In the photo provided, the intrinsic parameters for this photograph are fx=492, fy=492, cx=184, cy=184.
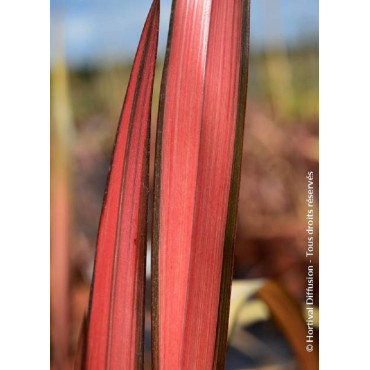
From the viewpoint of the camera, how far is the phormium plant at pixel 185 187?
0.73m

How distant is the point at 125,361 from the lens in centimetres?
75

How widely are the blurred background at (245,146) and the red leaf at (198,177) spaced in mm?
20

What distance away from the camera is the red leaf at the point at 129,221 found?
0.74 meters

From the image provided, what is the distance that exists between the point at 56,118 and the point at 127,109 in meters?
0.11

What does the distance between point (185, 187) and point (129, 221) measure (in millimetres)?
99

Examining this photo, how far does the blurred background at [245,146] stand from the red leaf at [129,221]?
0.02 metres

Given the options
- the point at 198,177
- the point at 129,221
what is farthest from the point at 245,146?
the point at 129,221

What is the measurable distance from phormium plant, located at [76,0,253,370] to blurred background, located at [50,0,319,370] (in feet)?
0.06

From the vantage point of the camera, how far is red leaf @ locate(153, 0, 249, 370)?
0.73 metres

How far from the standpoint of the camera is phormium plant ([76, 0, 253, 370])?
2.40 feet

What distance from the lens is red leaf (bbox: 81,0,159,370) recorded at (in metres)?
0.74

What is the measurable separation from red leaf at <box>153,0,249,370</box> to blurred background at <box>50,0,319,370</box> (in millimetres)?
20

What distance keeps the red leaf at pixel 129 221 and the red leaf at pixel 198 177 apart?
0.02 m

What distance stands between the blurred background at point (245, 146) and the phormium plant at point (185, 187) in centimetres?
2
